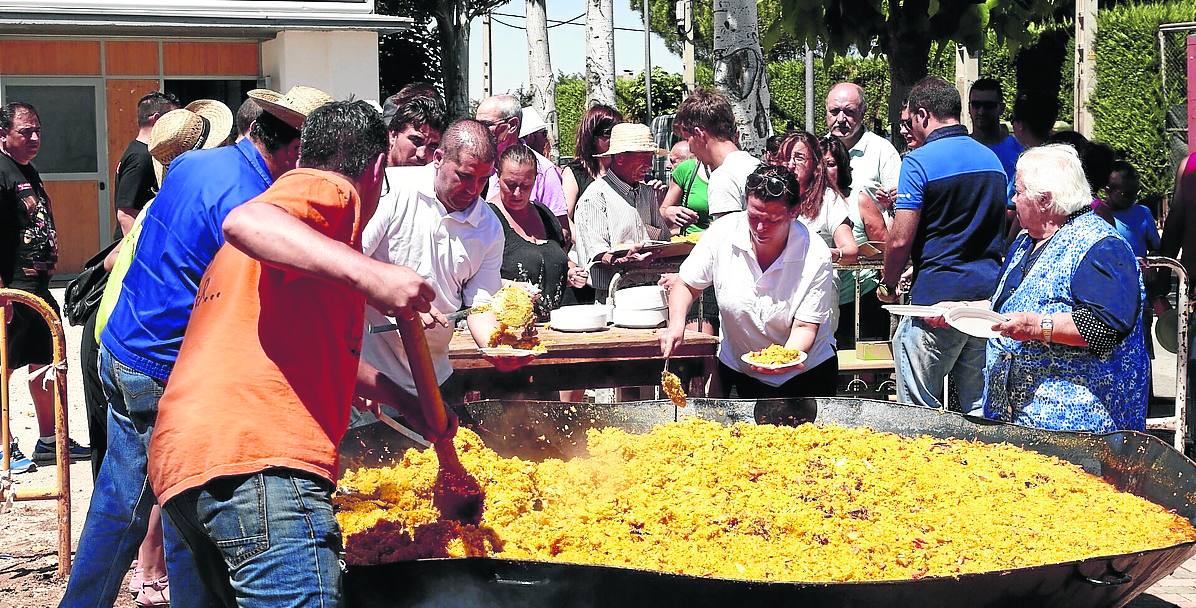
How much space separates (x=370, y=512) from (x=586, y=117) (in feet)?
17.8

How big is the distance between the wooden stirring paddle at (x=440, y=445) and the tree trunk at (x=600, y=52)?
518 inches

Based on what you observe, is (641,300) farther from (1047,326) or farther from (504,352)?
(1047,326)

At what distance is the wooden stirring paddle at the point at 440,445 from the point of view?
3154 mm

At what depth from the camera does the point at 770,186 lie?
16.5 ft

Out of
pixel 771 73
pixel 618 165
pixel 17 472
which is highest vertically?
pixel 771 73

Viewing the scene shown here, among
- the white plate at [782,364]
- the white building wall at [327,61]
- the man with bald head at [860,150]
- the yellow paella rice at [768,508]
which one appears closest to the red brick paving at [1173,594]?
the yellow paella rice at [768,508]

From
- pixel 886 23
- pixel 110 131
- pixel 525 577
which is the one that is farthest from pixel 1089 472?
pixel 110 131

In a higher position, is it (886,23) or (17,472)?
(886,23)

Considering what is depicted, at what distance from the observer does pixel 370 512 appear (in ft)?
12.2

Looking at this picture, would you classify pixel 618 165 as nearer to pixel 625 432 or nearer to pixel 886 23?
pixel 886 23

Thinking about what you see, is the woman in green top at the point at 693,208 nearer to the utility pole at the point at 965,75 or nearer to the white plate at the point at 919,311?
the white plate at the point at 919,311

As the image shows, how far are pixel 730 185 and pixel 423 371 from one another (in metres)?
4.00

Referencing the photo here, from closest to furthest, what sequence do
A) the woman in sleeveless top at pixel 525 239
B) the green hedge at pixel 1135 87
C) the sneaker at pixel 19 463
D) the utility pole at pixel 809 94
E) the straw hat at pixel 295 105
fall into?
the straw hat at pixel 295 105
the woman in sleeveless top at pixel 525 239
the sneaker at pixel 19 463
the green hedge at pixel 1135 87
the utility pole at pixel 809 94

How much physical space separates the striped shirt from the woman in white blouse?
219 centimetres
